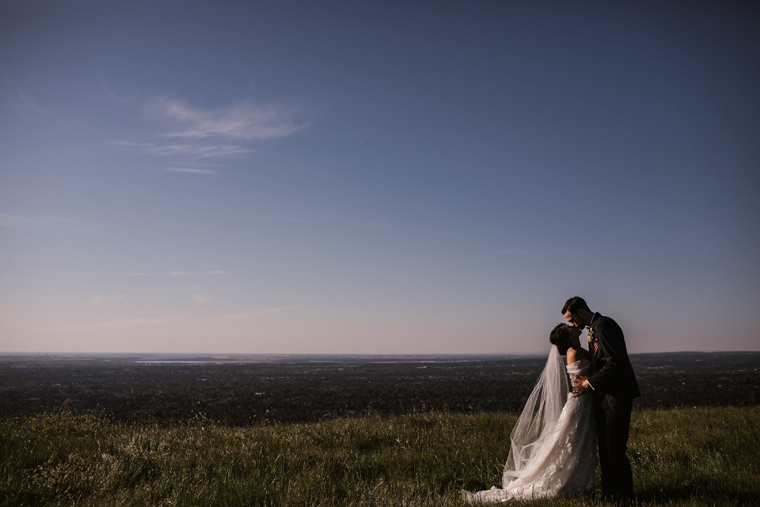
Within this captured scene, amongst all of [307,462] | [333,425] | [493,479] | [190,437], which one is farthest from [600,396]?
[190,437]

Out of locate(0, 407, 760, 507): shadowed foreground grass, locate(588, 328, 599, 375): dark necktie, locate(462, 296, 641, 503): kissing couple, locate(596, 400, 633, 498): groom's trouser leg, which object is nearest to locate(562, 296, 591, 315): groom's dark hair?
locate(462, 296, 641, 503): kissing couple

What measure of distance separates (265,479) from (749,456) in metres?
Answer: 7.53

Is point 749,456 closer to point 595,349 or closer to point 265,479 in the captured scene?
point 595,349

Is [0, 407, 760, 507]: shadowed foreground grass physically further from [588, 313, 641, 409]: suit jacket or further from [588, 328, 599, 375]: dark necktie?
[588, 328, 599, 375]: dark necktie

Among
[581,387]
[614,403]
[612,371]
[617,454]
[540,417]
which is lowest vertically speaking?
[617,454]

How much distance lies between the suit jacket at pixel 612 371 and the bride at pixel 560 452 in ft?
1.10

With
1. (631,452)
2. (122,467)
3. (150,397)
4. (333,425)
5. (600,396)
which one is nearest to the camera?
(600,396)

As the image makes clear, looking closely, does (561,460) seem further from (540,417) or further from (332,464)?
(332,464)

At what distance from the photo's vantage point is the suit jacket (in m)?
5.47

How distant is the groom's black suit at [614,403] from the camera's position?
5.45m

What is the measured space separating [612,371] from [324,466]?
174 inches

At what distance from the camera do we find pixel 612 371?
546cm

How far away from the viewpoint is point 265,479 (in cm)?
593

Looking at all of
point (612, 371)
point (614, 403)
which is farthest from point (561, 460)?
point (612, 371)
